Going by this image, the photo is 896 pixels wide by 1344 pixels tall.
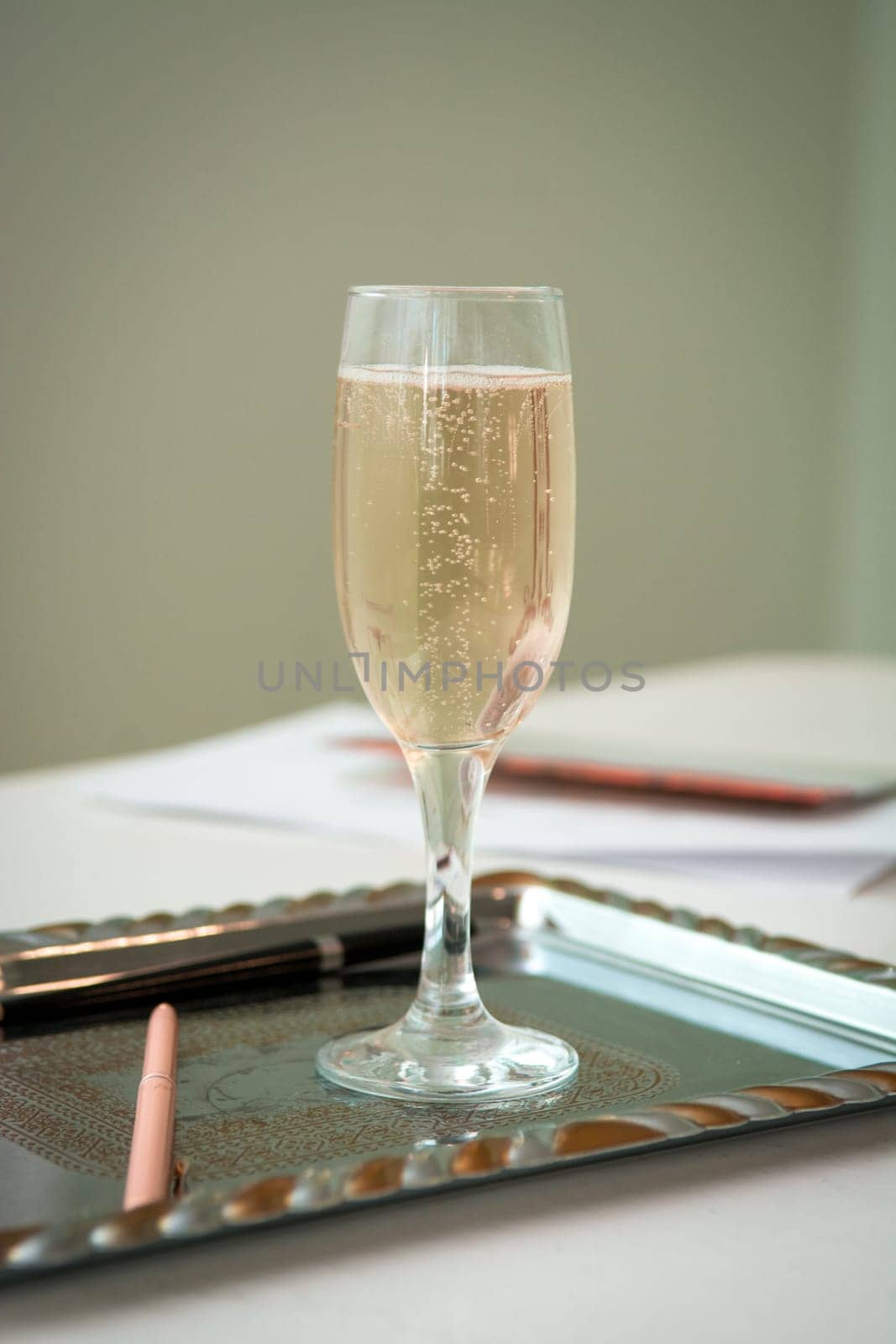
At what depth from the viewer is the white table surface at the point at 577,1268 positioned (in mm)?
366

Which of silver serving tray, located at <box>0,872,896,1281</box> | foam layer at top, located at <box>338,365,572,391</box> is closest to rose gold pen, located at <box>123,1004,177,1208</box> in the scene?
silver serving tray, located at <box>0,872,896,1281</box>

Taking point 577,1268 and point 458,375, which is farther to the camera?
point 458,375

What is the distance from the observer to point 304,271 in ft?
11.1

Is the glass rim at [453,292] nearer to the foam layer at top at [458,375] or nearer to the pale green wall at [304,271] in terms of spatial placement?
the foam layer at top at [458,375]

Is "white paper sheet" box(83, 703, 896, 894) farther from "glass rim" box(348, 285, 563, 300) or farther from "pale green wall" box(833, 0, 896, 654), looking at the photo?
"pale green wall" box(833, 0, 896, 654)

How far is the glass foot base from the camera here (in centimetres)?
51

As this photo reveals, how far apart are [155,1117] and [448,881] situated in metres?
0.14

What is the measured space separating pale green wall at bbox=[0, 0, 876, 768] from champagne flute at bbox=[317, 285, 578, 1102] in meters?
2.74

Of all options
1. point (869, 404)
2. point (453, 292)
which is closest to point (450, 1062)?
point (453, 292)

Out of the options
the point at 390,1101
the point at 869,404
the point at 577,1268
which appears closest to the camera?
the point at 577,1268

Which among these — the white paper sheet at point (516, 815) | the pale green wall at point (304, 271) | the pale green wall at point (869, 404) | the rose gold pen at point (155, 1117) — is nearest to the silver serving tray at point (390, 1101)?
the rose gold pen at point (155, 1117)

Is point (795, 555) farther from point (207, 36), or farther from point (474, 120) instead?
point (207, 36)

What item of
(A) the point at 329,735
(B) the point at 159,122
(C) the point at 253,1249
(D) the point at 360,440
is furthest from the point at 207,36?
(C) the point at 253,1249

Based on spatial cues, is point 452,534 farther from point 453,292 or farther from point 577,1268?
point 577,1268
